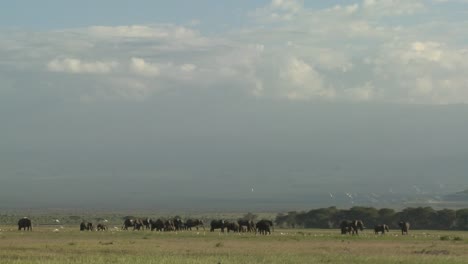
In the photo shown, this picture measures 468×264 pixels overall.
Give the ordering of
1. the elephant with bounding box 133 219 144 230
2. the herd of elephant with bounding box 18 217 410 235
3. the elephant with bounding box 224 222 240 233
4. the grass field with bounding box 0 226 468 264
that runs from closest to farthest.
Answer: the grass field with bounding box 0 226 468 264 < the herd of elephant with bounding box 18 217 410 235 < the elephant with bounding box 224 222 240 233 < the elephant with bounding box 133 219 144 230

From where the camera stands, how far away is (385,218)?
10238 cm

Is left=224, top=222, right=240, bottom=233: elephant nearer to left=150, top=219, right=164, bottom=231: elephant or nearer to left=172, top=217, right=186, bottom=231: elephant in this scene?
left=172, top=217, right=186, bottom=231: elephant

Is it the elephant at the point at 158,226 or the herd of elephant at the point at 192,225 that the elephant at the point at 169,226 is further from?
the elephant at the point at 158,226

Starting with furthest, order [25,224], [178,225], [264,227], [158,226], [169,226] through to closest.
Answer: [178,225]
[158,226]
[169,226]
[25,224]
[264,227]

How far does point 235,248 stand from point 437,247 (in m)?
10.9

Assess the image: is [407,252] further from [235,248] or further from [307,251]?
[235,248]

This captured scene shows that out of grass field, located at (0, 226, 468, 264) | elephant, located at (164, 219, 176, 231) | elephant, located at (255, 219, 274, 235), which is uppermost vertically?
elephant, located at (164, 219, 176, 231)

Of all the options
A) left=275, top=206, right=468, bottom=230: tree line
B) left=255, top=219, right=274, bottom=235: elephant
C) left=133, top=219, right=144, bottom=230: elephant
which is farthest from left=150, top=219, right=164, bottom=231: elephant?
left=275, top=206, right=468, bottom=230: tree line

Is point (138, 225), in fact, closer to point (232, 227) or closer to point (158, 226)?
point (158, 226)

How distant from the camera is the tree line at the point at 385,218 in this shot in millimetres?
95750

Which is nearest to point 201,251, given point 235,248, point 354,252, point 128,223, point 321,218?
point 235,248

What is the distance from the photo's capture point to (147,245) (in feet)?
153

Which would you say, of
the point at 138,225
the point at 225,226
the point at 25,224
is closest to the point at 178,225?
the point at 138,225

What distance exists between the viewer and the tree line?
95.8m
